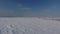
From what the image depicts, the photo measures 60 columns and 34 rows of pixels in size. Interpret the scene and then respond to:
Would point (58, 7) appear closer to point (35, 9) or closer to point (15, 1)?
point (35, 9)

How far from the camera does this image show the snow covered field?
74cm

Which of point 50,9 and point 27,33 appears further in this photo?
point 50,9

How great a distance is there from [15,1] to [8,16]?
215 mm

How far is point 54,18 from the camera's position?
1.01 metres

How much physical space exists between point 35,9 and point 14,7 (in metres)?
0.27

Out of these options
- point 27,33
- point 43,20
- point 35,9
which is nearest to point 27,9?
point 35,9

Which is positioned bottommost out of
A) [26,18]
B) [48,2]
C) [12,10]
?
[26,18]

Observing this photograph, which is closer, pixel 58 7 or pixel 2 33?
pixel 2 33

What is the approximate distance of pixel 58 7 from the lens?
3.21 ft

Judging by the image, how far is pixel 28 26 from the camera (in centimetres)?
85

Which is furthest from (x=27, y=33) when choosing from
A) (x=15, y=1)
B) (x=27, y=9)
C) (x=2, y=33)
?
(x=15, y=1)

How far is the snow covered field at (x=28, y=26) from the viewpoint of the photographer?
0.74 metres

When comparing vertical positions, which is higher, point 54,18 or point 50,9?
point 50,9

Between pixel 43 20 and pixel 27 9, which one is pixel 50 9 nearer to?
pixel 43 20
